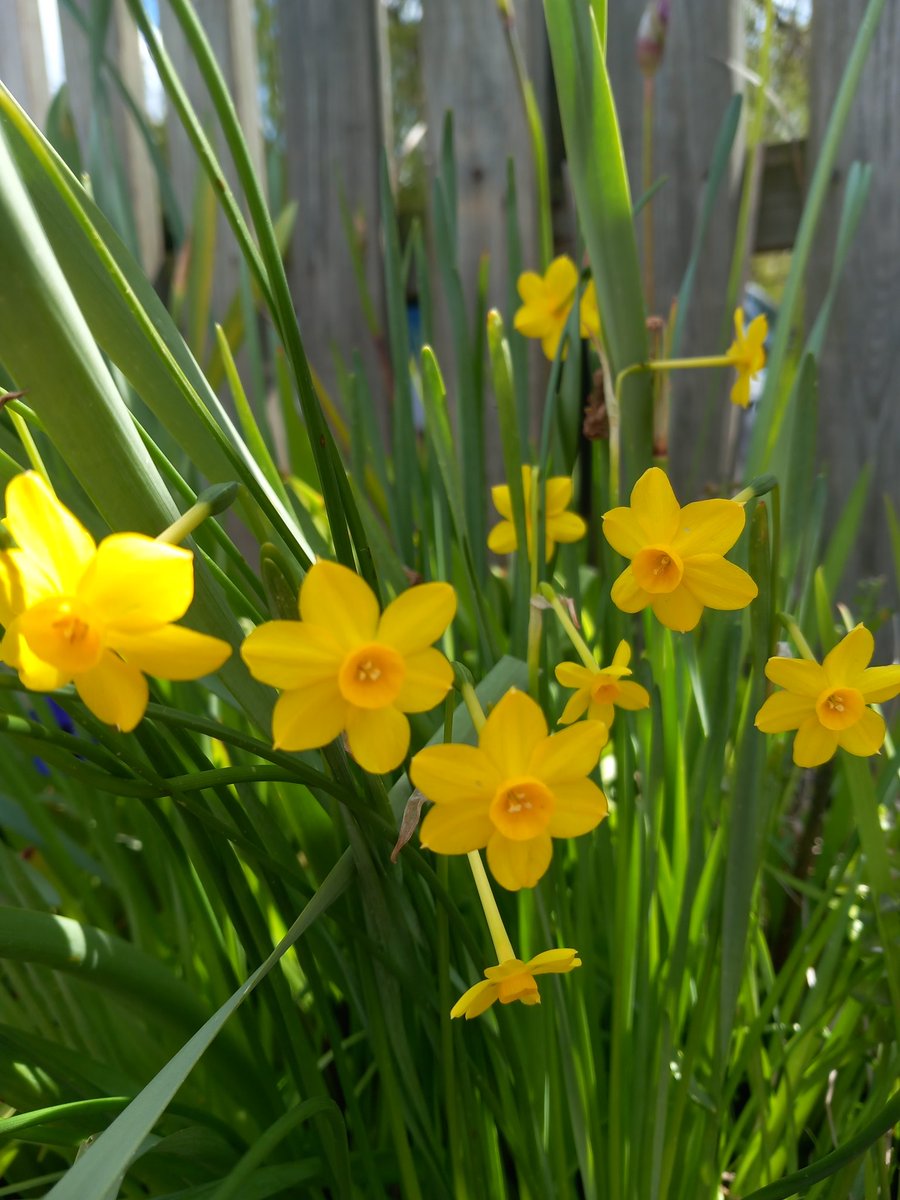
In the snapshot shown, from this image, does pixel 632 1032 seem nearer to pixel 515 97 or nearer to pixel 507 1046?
pixel 507 1046

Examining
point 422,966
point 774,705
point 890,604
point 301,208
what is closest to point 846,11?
point 890,604

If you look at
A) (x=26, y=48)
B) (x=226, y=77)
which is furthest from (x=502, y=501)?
(x=26, y=48)

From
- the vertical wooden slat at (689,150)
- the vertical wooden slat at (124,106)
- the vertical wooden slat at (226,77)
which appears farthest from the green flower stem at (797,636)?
the vertical wooden slat at (124,106)

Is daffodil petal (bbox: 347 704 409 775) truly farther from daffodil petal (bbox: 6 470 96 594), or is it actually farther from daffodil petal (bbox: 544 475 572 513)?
daffodil petal (bbox: 544 475 572 513)

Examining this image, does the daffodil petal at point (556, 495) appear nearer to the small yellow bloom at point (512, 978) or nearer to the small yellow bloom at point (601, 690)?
the small yellow bloom at point (601, 690)

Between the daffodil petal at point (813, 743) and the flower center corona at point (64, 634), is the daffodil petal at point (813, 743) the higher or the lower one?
the lower one

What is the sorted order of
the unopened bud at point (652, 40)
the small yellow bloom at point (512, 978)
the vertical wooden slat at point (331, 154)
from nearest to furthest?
the small yellow bloom at point (512, 978) → the unopened bud at point (652, 40) → the vertical wooden slat at point (331, 154)

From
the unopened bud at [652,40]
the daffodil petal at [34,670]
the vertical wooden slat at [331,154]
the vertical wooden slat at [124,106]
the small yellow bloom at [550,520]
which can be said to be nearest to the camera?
the daffodil petal at [34,670]

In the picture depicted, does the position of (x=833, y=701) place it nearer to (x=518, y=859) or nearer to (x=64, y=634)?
(x=518, y=859)
